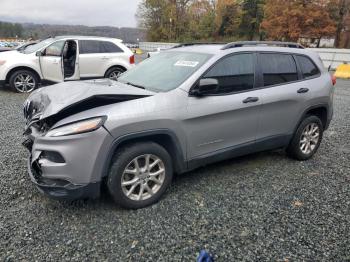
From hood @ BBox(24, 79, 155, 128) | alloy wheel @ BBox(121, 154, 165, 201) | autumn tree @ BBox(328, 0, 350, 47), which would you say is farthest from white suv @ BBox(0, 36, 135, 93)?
autumn tree @ BBox(328, 0, 350, 47)

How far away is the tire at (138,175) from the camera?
291cm

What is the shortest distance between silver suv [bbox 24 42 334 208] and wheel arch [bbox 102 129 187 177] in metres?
0.01

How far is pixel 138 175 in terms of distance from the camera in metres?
3.09

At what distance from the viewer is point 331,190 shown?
3.75 metres

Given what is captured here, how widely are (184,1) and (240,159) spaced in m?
53.4

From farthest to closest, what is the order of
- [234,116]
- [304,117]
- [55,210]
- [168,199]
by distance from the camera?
1. [304,117]
2. [234,116]
3. [168,199]
4. [55,210]

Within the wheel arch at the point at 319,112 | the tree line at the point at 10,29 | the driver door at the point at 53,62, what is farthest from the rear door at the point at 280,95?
the tree line at the point at 10,29

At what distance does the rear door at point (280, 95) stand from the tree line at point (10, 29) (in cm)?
5118

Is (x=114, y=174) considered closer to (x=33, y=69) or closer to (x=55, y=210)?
(x=55, y=210)

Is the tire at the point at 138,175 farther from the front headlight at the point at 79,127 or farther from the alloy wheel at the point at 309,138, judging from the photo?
the alloy wheel at the point at 309,138

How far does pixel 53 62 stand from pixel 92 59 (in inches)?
43.9

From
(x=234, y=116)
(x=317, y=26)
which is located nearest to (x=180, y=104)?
(x=234, y=116)

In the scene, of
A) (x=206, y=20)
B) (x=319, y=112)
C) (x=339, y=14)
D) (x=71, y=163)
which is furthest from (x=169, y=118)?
(x=206, y=20)

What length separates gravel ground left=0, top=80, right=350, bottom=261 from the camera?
8.48ft
